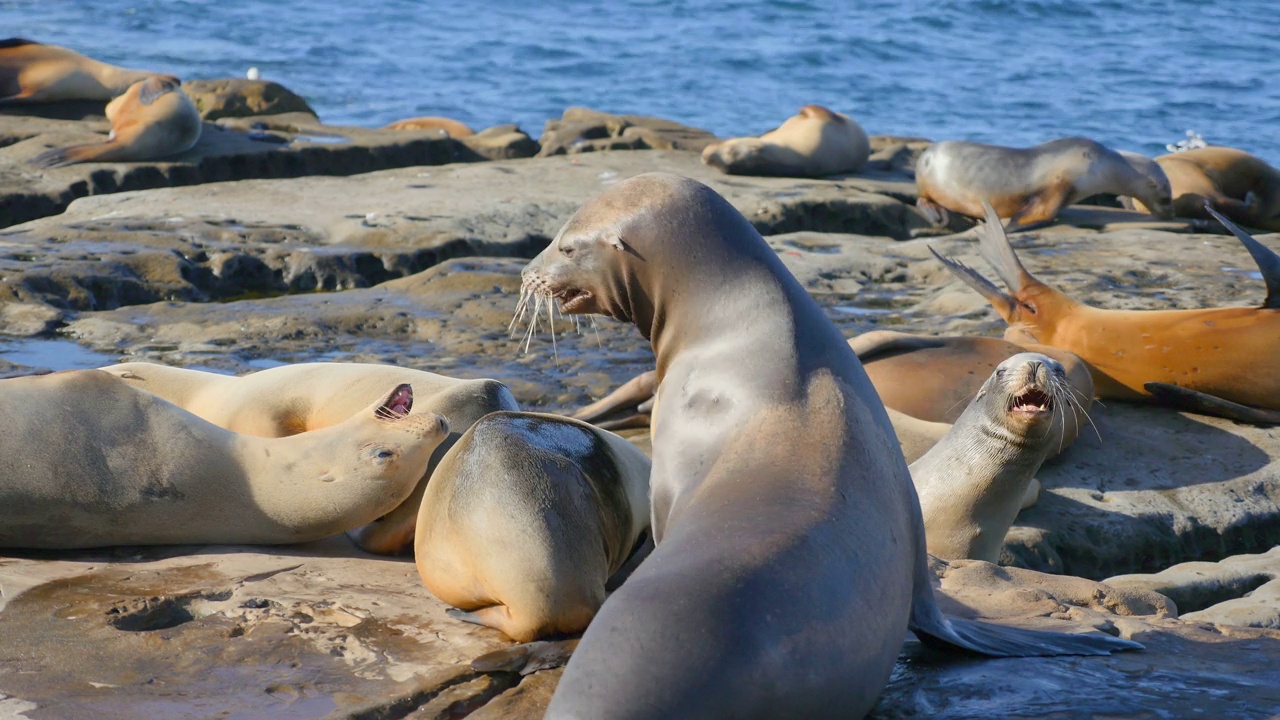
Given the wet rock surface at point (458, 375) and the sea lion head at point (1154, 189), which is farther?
the sea lion head at point (1154, 189)

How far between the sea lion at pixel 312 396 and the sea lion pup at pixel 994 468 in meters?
1.51

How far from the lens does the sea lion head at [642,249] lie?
3443mm

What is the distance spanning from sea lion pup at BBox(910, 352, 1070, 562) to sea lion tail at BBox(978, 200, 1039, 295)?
241 cm

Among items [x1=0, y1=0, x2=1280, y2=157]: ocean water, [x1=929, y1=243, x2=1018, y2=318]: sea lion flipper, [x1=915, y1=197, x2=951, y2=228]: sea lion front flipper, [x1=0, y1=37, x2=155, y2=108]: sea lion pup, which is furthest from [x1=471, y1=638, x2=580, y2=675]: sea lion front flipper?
[x1=0, y1=0, x2=1280, y2=157]: ocean water

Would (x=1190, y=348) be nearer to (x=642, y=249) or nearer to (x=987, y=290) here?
(x=987, y=290)

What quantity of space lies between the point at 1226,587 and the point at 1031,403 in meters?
0.91

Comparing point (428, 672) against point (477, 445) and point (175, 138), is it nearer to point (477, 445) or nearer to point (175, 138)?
point (477, 445)

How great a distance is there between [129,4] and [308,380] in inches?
1313

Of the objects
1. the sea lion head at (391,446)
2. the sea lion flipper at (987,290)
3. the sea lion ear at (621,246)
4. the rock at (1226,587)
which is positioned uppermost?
the sea lion ear at (621,246)

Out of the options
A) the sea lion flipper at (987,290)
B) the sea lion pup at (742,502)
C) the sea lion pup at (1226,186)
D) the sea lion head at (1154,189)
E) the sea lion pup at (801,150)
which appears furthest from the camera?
the sea lion pup at (801,150)

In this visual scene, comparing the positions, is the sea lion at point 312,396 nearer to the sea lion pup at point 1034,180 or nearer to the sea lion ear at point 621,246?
the sea lion ear at point 621,246

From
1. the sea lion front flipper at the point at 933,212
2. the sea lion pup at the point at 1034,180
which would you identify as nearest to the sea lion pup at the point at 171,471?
the sea lion front flipper at the point at 933,212

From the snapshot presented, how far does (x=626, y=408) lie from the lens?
19.5 ft

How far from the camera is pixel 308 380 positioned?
4.72 m
